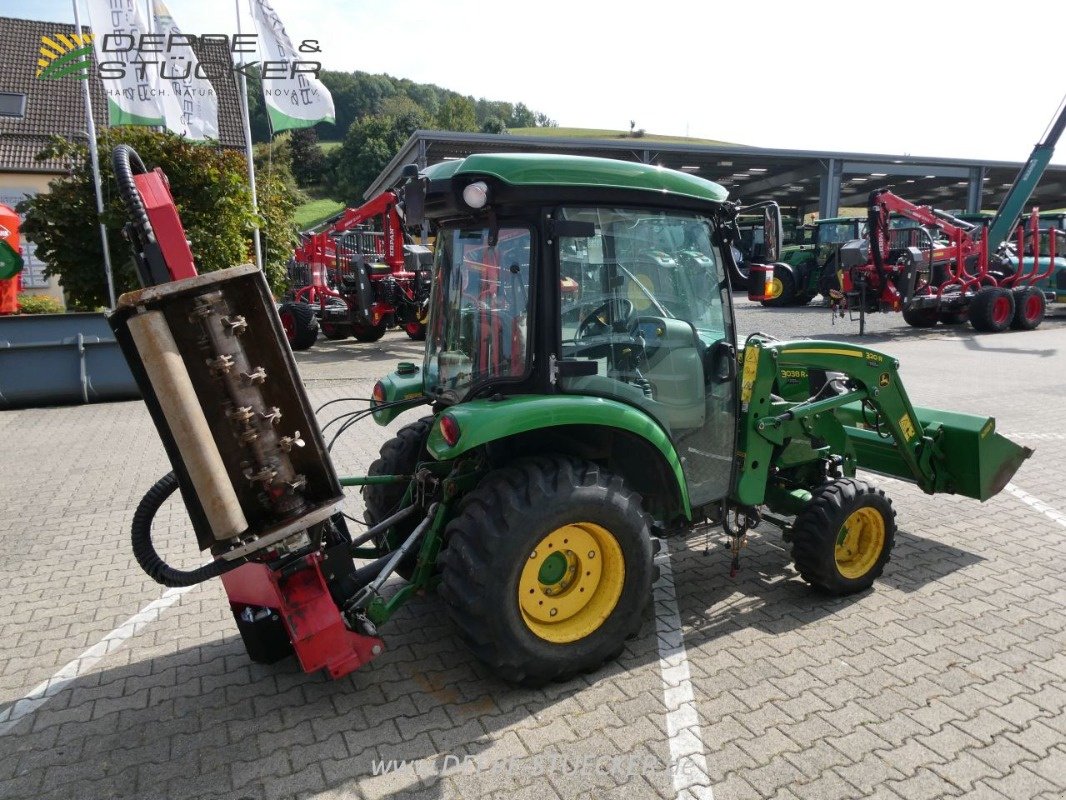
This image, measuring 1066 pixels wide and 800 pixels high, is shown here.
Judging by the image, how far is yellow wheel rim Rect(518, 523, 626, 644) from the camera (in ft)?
10.1

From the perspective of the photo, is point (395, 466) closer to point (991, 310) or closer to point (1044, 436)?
point (1044, 436)

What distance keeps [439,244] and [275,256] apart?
1079cm

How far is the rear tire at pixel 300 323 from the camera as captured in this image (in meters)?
13.7

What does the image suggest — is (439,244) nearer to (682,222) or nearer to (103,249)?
(682,222)

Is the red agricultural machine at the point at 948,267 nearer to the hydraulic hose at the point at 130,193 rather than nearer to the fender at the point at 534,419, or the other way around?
the fender at the point at 534,419

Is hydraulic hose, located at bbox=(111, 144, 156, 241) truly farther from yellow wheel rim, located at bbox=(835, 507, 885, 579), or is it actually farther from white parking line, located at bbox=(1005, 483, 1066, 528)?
white parking line, located at bbox=(1005, 483, 1066, 528)

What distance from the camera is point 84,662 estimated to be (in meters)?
3.47

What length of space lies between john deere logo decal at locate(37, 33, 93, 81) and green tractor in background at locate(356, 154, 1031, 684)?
987 centimetres

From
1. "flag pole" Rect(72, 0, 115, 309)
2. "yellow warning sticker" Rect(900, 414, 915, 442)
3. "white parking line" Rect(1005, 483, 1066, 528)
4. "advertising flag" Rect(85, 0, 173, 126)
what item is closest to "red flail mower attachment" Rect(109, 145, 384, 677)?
"yellow warning sticker" Rect(900, 414, 915, 442)

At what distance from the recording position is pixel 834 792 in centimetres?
254

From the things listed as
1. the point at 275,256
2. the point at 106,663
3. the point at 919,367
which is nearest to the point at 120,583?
the point at 106,663

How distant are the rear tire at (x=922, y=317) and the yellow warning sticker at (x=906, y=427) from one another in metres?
12.8

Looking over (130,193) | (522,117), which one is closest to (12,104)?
(130,193)

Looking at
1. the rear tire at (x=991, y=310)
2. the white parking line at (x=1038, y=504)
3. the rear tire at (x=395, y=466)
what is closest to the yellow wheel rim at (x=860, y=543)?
the white parking line at (x=1038, y=504)
